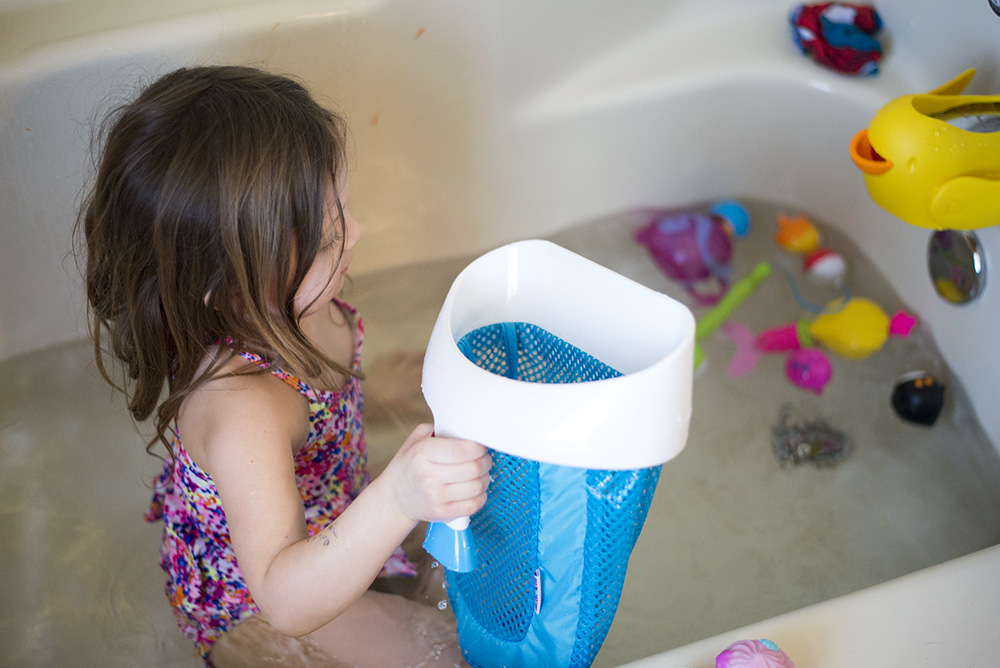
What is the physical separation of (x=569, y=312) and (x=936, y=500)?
2.57ft

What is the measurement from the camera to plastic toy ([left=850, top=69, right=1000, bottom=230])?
89 centimetres

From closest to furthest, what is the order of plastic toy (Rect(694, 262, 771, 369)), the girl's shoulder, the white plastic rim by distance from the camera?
the white plastic rim < the girl's shoulder < plastic toy (Rect(694, 262, 771, 369))

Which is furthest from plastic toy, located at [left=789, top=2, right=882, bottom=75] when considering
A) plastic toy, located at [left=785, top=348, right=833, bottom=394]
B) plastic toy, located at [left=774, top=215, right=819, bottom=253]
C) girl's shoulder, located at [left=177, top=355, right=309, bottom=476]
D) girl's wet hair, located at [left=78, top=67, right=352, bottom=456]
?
girl's shoulder, located at [left=177, top=355, right=309, bottom=476]

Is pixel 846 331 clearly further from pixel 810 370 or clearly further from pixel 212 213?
pixel 212 213

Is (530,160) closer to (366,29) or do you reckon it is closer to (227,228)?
(366,29)

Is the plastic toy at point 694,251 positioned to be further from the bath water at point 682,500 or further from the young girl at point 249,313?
the young girl at point 249,313

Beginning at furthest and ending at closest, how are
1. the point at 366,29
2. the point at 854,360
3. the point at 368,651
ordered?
1. the point at 854,360
2. the point at 366,29
3. the point at 368,651

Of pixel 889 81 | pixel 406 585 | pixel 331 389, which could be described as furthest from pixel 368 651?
pixel 889 81

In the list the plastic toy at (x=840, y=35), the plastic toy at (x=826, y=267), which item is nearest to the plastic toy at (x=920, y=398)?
the plastic toy at (x=826, y=267)

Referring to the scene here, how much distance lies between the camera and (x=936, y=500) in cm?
114

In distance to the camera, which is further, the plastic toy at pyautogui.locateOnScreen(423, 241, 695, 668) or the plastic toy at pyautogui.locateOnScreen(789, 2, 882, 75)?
the plastic toy at pyautogui.locateOnScreen(789, 2, 882, 75)

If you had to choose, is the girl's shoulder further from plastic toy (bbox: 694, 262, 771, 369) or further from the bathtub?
plastic toy (bbox: 694, 262, 771, 369)

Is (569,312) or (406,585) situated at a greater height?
(569,312)

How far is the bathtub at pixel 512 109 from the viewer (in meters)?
1.03
